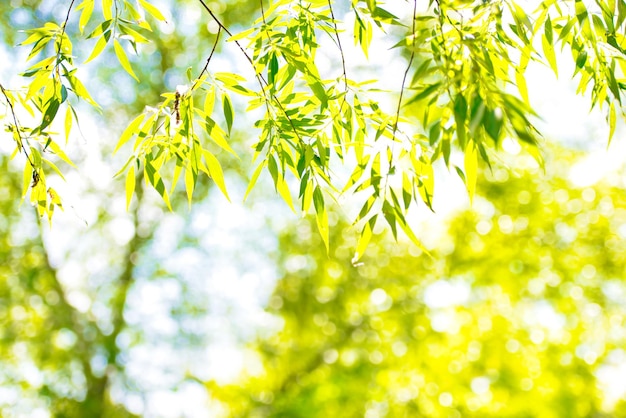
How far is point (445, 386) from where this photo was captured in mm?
5977

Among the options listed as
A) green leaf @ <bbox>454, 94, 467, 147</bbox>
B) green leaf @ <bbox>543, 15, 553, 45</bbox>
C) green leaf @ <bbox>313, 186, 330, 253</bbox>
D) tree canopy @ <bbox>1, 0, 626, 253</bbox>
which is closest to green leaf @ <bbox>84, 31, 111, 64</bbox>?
tree canopy @ <bbox>1, 0, 626, 253</bbox>

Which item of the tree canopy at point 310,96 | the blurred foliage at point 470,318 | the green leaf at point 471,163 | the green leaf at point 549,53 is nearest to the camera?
the green leaf at point 471,163

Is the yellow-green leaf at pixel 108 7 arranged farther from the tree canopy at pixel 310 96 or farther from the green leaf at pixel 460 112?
the green leaf at pixel 460 112

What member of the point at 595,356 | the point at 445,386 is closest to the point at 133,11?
the point at 445,386

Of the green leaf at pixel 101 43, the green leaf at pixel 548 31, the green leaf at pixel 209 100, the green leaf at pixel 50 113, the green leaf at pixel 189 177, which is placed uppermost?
the green leaf at pixel 548 31

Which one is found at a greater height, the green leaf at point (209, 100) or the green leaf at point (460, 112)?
the green leaf at point (209, 100)

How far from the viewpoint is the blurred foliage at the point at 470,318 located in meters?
5.98

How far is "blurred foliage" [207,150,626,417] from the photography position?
5.98 m

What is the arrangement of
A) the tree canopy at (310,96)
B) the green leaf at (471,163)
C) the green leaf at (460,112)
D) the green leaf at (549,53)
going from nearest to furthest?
the green leaf at (460,112)
the green leaf at (471,163)
the tree canopy at (310,96)
the green leaf at (549,53)

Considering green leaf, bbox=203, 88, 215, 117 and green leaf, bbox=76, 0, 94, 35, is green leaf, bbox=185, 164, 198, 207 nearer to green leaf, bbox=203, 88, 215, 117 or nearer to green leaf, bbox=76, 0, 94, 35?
green leaf, bbox=203, 88, 215, 117

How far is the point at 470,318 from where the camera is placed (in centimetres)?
627

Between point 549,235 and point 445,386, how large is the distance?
6.39ft

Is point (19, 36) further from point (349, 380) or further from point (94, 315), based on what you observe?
point (349, 380)

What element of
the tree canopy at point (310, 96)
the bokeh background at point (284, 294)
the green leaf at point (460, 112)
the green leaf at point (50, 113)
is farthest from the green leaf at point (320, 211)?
the bokeh background at point (284, 294)
